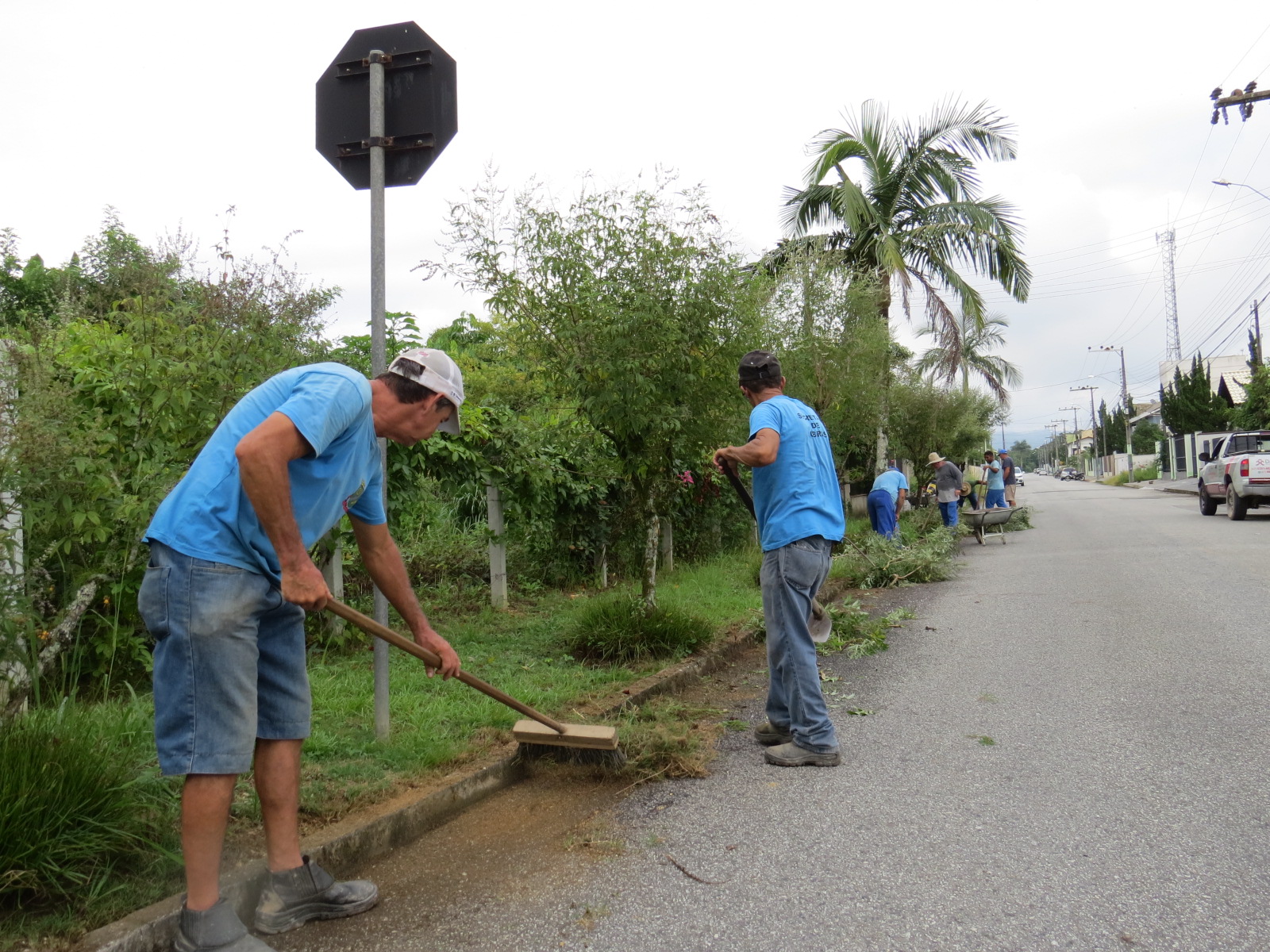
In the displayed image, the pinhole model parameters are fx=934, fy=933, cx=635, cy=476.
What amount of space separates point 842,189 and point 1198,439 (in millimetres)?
38863

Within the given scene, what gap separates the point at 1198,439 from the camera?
152 ft

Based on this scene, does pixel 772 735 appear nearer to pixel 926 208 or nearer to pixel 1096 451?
pixel 926 208

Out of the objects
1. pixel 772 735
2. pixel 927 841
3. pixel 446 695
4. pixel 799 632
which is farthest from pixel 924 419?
pixel 927 841

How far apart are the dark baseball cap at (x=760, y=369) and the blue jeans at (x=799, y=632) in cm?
87

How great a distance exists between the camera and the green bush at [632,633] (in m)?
6.42

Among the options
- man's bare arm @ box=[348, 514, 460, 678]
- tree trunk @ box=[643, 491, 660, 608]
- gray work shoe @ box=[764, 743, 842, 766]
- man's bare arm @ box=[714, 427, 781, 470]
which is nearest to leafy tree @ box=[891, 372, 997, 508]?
tree trunk @ box=[643, 491, 660, 608]

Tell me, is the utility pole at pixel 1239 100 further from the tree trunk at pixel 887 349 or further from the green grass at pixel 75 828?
the green grass at pixel 75 828

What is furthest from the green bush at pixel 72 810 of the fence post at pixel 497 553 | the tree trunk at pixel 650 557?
the fence post at pixel 497 553

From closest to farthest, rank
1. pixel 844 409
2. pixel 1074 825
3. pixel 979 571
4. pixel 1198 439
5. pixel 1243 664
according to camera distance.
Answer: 1. pixel 1074 825
2. pixel 1243 664
3. pixel 979 571
4. pixel 844 409
5. pixel 1198 439

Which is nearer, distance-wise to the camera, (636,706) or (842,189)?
(636,706)

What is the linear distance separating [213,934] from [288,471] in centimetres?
128

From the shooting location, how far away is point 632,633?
645 centimetres

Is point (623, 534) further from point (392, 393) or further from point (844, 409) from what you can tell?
point (392, 393)

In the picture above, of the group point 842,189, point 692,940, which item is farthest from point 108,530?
point 842,189
